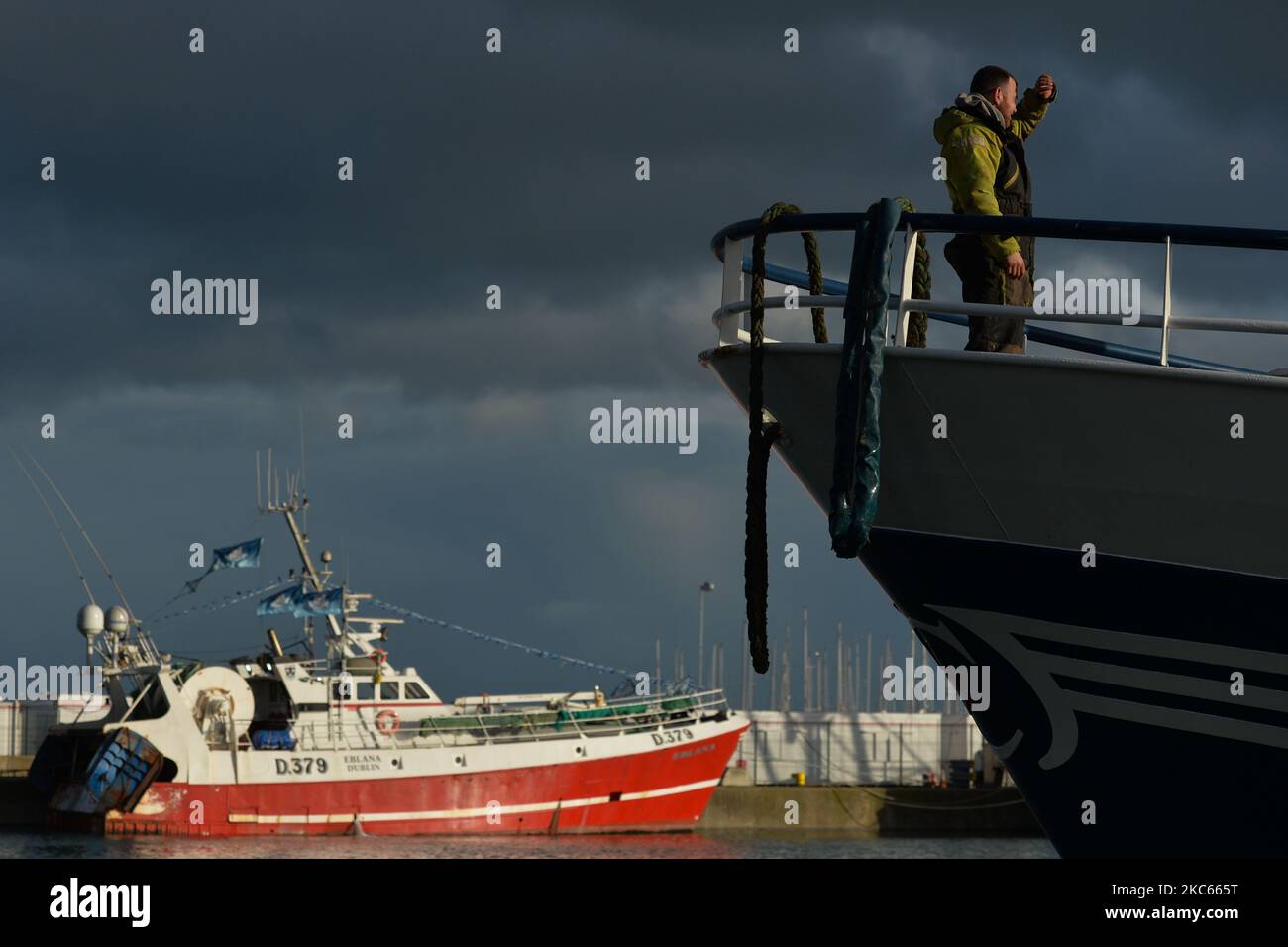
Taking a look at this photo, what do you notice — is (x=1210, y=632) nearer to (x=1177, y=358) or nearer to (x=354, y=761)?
(x=1177, y=358)

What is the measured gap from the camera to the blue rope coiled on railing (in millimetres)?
9656

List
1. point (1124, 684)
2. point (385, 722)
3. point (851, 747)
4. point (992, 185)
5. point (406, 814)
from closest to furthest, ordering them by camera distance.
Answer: point (1124, 684) → point (992, 185) → point (406, 814) → point (385, 722) → point (851, 747)

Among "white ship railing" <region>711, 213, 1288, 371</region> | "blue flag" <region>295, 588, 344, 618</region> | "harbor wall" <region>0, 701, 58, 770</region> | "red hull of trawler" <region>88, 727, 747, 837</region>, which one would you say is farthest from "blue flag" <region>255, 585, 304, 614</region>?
"white ship railing" <region>711, 213, 1288, 371</region>

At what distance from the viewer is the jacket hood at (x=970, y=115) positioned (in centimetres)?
1027

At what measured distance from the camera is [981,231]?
32.2ft

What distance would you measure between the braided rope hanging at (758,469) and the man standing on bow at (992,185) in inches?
37.6

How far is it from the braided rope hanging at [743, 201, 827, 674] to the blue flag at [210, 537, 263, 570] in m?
35.9

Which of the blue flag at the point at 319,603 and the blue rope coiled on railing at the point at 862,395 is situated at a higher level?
the blue rope coiled on railing at the point at 862,395

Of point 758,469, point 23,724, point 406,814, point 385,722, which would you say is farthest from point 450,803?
point 758,469

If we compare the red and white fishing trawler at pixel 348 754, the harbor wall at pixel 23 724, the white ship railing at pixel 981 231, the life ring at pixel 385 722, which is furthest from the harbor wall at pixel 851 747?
the white ship railing at pixel 981 231

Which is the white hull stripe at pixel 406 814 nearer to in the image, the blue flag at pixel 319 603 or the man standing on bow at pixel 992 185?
the blue flag at pixel 319 603

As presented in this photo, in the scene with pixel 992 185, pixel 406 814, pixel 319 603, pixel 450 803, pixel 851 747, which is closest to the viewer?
pixel 992 185

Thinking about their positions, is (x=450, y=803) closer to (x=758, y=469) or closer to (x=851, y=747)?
(x=851, y=747)

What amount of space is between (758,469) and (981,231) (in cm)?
193
